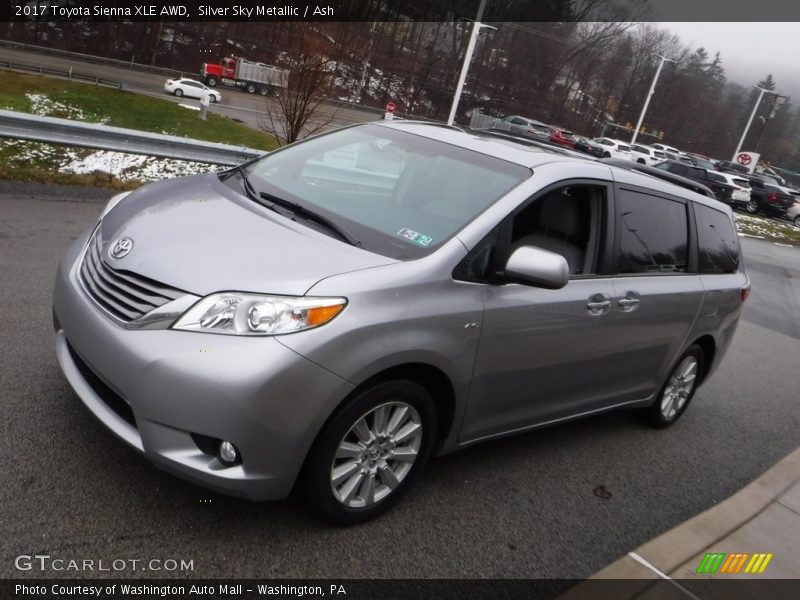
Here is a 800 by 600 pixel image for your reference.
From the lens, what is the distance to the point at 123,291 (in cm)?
304

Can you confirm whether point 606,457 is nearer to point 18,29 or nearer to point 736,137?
point 18,29

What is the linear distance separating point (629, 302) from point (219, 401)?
102 inches

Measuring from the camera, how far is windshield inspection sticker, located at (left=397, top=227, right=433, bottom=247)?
3.41 meters

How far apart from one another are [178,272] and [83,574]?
119cm

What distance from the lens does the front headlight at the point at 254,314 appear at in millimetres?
2807

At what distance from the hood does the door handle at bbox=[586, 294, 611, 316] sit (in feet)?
4.56

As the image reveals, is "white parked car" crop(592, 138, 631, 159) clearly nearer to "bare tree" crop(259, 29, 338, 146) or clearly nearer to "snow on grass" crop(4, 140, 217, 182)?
"bare tree" crop(259, 29, 338, 146)

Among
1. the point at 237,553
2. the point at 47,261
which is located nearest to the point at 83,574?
the point at 237,553

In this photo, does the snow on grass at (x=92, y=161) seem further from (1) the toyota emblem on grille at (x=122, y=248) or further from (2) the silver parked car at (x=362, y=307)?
(1) the toyota emblem on grille at (x=122, y=248)

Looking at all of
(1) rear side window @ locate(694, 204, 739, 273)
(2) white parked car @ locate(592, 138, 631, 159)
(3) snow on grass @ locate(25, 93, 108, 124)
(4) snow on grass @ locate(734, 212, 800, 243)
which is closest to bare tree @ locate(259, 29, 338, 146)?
(3) snow on grass @ locate(25, 93, 108, 124)

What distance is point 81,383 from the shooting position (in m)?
3.14

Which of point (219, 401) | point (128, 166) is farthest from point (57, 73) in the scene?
point (219, 401)

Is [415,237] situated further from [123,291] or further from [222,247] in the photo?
[123,291]

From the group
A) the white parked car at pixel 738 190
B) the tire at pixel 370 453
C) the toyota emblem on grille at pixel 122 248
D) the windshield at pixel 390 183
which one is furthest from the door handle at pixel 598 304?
the white parked car at pixel 738 190
